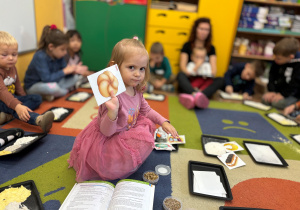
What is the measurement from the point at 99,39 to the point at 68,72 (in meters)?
1.19

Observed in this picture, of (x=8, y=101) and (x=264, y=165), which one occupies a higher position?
(x=8, y=101)

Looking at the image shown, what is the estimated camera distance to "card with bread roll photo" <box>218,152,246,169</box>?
1.34 meters

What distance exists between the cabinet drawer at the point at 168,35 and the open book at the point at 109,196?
239 cm

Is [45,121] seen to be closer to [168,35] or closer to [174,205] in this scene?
[174,205]

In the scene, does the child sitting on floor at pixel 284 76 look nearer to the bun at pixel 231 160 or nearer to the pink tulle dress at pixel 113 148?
the bun at pixel 231 160

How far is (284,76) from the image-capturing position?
2.47 meters

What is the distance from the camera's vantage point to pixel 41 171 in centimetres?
115

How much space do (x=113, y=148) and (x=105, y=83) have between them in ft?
1.15

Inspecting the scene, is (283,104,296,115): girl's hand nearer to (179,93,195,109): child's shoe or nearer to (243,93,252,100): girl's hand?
(243,93,252,100): girl's hand

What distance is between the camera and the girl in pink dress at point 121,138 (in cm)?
99

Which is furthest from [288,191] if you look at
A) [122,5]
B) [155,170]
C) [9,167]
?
[122,5]

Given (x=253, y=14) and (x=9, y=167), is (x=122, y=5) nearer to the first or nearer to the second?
(x=253, y=14)

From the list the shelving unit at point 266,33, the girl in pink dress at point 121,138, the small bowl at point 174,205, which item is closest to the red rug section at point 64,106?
the girl in pink dress at point 121,138

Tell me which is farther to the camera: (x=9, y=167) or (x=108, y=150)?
(x=9, y=167)
